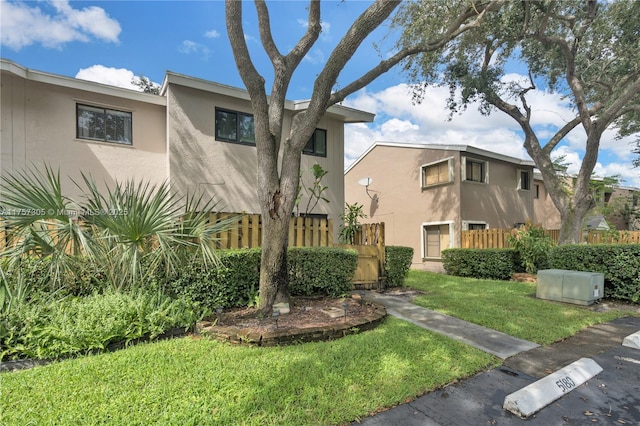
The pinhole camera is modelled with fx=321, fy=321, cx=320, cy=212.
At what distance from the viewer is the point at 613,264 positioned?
7.90 meters

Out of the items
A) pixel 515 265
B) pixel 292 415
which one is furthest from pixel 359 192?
pixel 292 415

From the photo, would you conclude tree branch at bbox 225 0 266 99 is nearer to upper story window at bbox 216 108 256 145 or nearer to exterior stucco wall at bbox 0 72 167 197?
upper story window at bbox 216 108 256 145

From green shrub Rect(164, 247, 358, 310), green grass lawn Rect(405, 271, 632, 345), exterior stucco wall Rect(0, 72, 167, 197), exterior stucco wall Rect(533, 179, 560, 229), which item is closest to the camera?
green shrub Rect(164, 247, 358, 310)

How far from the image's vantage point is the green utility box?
7.21 meters

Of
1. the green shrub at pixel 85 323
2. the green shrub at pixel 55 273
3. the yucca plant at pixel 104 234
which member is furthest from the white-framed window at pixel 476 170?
the green shrub at pixel 55 273

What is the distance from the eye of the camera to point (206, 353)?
396 centimetres

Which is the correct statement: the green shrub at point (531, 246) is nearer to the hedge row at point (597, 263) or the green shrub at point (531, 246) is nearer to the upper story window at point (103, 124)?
the hedge row at point (597, 263)

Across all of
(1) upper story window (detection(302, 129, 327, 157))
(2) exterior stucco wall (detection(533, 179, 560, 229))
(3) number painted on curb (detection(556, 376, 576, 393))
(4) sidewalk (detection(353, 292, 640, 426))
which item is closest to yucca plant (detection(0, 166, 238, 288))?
(4) sidewalk (detection(353, 292, 640, 426))

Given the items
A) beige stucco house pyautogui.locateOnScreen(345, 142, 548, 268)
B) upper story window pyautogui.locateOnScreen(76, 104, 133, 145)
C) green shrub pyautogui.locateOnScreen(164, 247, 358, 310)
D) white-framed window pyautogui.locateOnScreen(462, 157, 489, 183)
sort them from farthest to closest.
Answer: white-framed window pyautogui.locateOnScreen(462, 157, 489, 183), beige stucco house pyautogui.locateOnScreen(345, 142, 548, 268), upper story window pyautogui.locateOnScreen(76, 104, 133, 145), green shrub pyautogui.locateOnScreen(164, 247, 358, 310)

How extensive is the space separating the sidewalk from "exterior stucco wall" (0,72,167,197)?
8.53m

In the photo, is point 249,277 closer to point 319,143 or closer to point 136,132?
point 136,132

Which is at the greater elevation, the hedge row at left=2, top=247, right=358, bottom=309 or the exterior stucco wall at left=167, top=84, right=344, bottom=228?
the exterior stucco wall at left=167, top=84, right=344, bottom=228

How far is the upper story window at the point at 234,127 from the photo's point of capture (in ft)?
33.7

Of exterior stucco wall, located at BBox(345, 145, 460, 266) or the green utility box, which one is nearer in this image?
the green utility box
